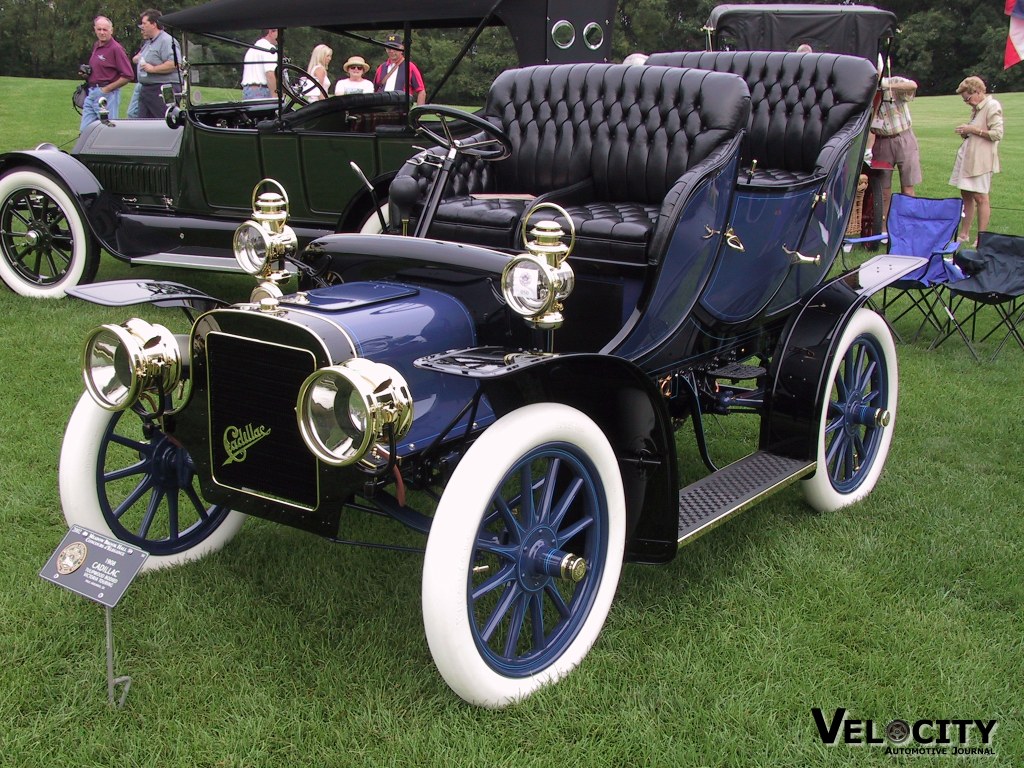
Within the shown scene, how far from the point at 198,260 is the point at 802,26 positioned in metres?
5.20

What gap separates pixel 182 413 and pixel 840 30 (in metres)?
6.75

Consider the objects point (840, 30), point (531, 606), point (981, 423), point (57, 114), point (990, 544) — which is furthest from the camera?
point (57, 114)

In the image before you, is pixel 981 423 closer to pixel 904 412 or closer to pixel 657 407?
pixel 904 412

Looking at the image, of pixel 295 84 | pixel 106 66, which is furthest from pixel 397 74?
pixel 106 66

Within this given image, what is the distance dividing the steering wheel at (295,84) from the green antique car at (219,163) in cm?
1

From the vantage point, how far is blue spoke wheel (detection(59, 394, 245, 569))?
2.80 meters

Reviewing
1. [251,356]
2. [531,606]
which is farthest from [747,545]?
[251,356]

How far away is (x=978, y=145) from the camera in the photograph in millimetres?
8836

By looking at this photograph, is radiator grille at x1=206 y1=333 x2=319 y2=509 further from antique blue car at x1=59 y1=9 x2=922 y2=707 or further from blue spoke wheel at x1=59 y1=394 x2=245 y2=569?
blue spoke wheel at x1=59 y1=394 x2=245 y2=569

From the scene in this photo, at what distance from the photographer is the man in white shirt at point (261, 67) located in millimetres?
6539

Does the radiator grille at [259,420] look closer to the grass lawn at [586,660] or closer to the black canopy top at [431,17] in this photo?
the grass lawn at [586,660]

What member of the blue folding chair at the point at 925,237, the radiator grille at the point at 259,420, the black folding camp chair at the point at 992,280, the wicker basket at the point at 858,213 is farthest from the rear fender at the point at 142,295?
the wicker basket at the point at 858,213

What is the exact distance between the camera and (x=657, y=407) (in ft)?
8.95

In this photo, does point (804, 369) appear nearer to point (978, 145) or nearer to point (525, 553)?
point (525, 553)
